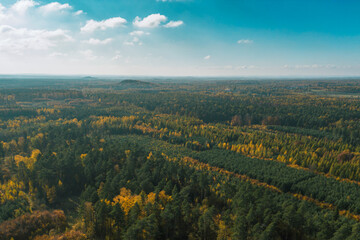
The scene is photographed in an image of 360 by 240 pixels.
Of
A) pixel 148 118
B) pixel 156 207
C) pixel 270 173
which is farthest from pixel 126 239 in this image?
pixel 148 118

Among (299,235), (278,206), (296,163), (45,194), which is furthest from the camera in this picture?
(296,163)

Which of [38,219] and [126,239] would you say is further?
[38,219]

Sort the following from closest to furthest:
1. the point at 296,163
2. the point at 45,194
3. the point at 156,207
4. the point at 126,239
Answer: the point at 126,239 < the point at 156,207 < the point at 45,194 < the point at 296,163

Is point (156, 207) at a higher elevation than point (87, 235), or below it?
higher

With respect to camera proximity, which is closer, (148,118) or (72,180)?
(72,180)

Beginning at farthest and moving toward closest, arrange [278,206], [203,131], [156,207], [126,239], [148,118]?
1. [148,118]
2. [203,131]
3. [278,206]
4. [156,207]
5. [126,239]

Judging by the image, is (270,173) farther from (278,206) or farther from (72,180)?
(72,180)

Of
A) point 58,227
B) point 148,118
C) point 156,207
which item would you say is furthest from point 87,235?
point 148,118

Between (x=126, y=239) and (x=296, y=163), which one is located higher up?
(x=126, y=239)

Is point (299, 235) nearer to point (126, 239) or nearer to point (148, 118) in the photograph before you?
point (126, 239)
